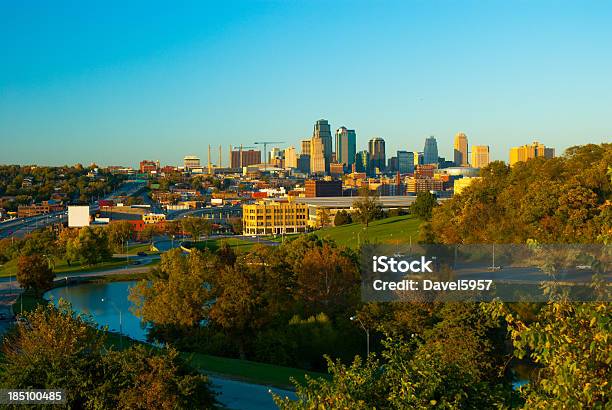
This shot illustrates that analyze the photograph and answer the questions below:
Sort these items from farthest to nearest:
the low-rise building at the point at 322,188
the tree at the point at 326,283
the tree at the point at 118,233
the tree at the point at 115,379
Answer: the low-rise building at the point at 322,188 < the tree at the point at 118,233 < the tree at the point at 326,283 < the tree at the point at 115,379

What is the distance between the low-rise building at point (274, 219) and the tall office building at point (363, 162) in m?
111

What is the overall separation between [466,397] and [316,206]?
178ft

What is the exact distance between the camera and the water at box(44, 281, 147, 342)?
1849 centimetres

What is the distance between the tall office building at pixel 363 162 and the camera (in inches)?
6526

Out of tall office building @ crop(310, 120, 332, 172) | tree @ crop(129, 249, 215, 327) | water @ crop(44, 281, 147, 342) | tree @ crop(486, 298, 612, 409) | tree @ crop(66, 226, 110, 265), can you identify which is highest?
tall office building @ crop(310, 120, 332, 172)

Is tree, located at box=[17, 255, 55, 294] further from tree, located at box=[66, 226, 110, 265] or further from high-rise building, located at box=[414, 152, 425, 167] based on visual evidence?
high-rise building, located at box=[414, 152, 425, 167]

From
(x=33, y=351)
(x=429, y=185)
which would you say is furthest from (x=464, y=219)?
(x=429, y=185)

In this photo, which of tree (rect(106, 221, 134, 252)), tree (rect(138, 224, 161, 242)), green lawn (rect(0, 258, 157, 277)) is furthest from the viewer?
tree (rect(138, 224, 161, 242))

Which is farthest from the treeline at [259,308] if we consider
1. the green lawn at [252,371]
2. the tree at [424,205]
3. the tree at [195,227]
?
the tree at [195,227]

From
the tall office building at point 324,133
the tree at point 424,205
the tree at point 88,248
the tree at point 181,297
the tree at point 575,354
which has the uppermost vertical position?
the tall office building at point 324,133

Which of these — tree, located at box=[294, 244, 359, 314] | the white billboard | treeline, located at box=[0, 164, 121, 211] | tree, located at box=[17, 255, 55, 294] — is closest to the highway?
the white billboard

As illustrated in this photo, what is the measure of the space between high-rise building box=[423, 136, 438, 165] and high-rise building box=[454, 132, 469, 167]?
22.5 feet

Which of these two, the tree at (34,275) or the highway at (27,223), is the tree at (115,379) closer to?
the tree at (34,275)

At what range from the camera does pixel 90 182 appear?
360 feet
